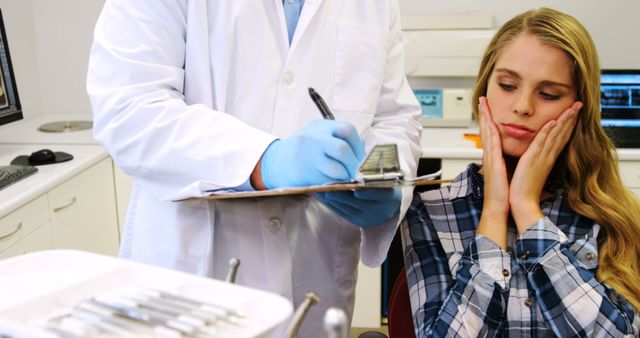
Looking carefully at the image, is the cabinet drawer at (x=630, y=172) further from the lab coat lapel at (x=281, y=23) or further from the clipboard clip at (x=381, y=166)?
the clipboard clip at (x=381, y=166)

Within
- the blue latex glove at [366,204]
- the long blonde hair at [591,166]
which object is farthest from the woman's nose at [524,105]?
the blue latex glove at [366,204]

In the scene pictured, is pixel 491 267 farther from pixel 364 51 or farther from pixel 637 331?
pixel 364 51

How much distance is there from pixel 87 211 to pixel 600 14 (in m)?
2.35

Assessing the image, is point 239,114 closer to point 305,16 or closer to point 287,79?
point 287,79

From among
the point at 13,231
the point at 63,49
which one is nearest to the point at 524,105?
the point at 13,231

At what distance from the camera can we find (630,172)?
238 centimetres

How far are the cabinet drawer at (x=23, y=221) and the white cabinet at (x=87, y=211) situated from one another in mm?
53

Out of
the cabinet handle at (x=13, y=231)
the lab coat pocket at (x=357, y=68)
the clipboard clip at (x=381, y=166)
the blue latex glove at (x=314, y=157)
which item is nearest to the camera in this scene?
the clipboard clip at (x=381, y=166)

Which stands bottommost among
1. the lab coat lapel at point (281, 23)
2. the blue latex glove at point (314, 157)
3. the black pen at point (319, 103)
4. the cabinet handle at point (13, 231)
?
the cabinet handle at point (13, 231)

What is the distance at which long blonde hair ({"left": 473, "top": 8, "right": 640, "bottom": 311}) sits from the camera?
126 cm

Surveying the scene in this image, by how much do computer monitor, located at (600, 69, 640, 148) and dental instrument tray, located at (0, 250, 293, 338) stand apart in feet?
7.61

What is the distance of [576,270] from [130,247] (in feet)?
2.78

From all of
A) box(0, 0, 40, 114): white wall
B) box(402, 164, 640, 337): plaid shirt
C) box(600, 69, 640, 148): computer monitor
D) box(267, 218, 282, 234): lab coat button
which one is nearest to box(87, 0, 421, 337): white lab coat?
box(267, 218, 282, 234): lab coat button

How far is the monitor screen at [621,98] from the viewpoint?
2.54m
